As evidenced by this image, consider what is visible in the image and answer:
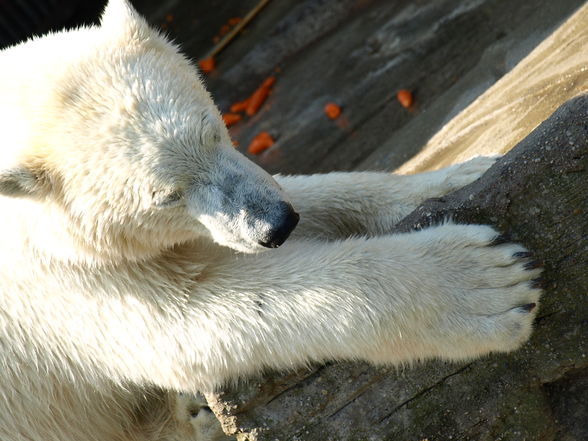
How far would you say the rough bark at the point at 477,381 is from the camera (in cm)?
233

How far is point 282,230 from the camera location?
2133 millimetres

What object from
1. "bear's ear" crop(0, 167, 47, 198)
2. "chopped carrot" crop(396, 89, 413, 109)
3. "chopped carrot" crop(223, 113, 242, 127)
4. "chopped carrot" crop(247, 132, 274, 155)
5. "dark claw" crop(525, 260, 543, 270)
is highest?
"bear's ear" crop(0, 167, 47, 198)

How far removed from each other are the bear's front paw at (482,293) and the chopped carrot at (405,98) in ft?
9.15

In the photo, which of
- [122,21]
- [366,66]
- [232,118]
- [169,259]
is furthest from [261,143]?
[169,259]

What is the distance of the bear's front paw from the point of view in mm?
2215

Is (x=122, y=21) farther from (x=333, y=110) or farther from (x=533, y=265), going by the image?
(x=333, y=110)

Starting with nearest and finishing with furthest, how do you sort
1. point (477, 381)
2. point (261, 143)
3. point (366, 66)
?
point (477, 381) < point (366, 66) < point (261, 143)

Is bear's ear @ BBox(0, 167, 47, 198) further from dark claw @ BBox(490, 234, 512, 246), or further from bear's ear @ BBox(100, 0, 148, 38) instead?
dark claw @ BBox(490, 234, 512, 246)

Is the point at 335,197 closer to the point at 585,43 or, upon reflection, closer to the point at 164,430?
the point at 164,430

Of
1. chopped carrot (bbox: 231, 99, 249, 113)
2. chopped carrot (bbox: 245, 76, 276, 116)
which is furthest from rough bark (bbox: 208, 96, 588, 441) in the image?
chopped carrot (bbox: 231, 99, 249, 113)

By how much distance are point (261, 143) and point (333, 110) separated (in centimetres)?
65

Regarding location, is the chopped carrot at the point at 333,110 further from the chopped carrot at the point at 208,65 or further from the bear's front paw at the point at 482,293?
the bear's front paw at the point at 482,293

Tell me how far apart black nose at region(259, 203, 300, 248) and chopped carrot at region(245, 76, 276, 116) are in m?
3.86

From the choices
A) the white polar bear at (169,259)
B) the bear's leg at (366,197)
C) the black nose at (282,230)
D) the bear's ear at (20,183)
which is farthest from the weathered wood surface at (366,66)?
the bear's ear at (20,183)
